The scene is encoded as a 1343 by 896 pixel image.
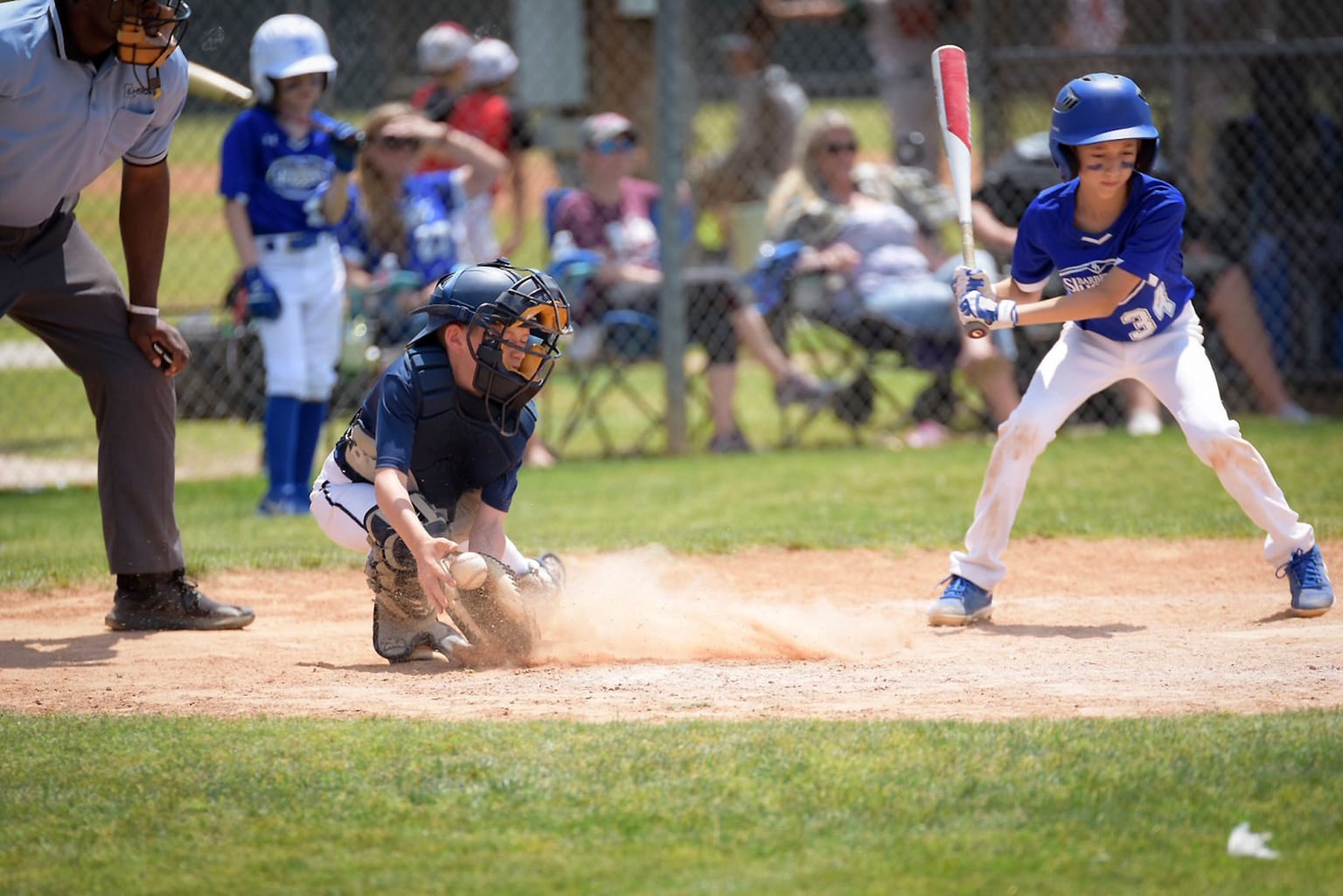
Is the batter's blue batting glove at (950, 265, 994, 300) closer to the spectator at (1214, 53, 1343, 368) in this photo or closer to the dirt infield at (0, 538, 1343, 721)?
the dirt infield at (0, 538, 1343, 721)

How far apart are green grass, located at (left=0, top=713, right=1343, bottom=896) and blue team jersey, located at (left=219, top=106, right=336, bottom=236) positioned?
430cm

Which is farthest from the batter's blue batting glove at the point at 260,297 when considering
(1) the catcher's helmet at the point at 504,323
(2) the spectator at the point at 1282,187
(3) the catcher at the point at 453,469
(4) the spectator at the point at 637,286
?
(2) the spectator at the point at 1282,187

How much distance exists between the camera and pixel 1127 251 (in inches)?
196

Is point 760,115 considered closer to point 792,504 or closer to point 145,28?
point 792,504

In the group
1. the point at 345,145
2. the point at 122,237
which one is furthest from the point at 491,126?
the point at 122,237

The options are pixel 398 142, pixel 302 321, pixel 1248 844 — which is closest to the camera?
pixel 1248 844

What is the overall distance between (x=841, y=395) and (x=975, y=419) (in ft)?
3.10

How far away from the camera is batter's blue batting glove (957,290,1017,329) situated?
191 inches

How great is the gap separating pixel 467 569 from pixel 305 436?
4062 mm

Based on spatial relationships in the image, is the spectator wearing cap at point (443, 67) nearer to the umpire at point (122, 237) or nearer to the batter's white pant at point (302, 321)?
the batter's white pant at point (302, 321)

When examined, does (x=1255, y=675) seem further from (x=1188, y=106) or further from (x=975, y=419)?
(x=1188, y=106)

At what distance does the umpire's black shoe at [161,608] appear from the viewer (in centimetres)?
539

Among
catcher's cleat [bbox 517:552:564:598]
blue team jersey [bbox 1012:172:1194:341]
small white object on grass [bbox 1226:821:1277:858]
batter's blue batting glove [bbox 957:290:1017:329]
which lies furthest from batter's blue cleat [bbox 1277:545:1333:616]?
catcher's cleat [bbox 517:552:564:598]

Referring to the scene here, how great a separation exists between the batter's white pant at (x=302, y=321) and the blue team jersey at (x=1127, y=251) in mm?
3858
